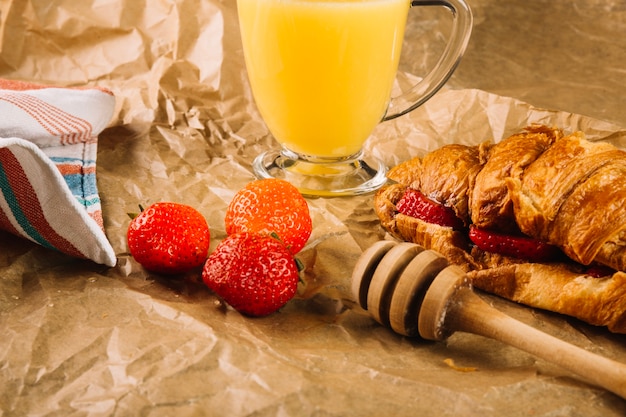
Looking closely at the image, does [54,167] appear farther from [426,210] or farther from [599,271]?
[599,271]

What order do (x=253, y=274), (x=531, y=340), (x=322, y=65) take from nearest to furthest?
(x=531, y=340), (x=253, y=274), (x=322, y=65)

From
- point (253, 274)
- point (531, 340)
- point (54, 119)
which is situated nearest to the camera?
point (531, 340)

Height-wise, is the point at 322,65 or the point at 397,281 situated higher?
the point at 322,65

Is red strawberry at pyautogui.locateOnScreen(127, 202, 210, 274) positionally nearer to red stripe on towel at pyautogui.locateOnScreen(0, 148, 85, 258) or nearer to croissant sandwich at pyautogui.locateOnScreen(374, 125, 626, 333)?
red stripe on towel at pyautogui.locateOnScreen(0, 148, 85, 258)

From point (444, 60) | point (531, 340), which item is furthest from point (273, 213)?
point (444, 60)

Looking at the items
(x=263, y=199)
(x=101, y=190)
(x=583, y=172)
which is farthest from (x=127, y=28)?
(x=583, y=172)

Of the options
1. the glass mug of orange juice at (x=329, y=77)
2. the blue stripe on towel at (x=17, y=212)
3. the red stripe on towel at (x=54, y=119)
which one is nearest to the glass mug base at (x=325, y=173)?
the glass mug of orange juice at (x=329, y=77)

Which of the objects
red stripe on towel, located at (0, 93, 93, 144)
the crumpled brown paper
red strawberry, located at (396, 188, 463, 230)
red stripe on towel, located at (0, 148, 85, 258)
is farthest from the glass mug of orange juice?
red stripe on towel, located at (0, 148, 85, 258)
